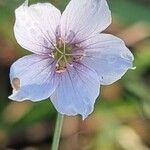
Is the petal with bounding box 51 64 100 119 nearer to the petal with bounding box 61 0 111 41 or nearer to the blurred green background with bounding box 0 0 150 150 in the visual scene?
the petal with bounding box 61 0 111 41

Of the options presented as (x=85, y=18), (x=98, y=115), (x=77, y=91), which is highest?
(x=85, y=18)

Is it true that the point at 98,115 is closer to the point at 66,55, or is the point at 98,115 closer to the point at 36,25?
the point at 66,55

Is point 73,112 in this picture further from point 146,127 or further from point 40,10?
point 146,127

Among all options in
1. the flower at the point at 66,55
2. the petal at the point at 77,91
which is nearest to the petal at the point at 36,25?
the flower at the point at 66,55

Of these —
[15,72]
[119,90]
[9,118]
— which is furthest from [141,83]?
[15,72]

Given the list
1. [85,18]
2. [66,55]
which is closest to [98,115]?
[66,55]

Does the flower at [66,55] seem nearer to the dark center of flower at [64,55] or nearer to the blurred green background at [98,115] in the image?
the dark center of flower at [64,55]

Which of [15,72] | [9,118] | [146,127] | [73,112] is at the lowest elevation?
[146,127]
